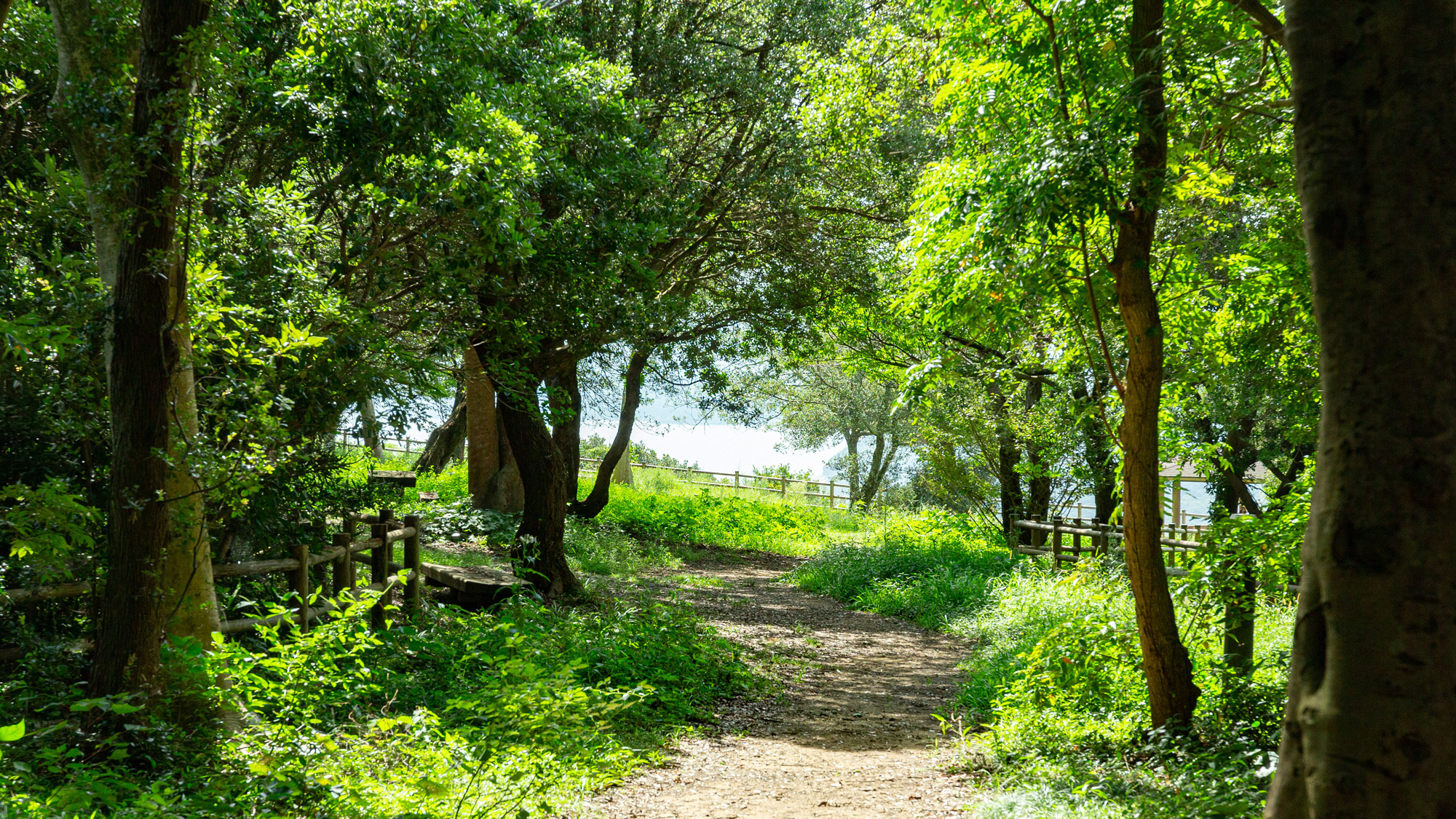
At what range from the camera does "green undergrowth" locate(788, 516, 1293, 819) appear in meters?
4.47

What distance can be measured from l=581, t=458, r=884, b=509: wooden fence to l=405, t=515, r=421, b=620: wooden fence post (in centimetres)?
1993

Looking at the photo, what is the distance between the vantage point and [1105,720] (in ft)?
19.1

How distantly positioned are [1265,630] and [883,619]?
5.39 meters

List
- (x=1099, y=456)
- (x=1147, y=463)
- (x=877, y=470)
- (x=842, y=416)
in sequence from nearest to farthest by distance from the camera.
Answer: (x=1147, y=463)
(x=1099, y=456)
(x=842, y=416)
(x=877, y=470)

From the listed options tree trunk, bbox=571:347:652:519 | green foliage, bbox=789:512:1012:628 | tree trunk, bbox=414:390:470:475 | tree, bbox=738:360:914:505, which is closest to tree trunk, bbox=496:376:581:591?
green foliage, bbox=789:512:1012:628

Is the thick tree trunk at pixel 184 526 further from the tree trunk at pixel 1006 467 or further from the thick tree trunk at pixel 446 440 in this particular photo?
the thick tree trunk at pixel 446 440

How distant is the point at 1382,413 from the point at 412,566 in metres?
8.75

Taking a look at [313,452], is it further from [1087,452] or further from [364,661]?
[1087,452]

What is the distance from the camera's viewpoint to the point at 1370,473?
208cm

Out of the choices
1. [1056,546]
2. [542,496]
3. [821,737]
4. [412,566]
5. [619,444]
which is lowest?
[821,737]

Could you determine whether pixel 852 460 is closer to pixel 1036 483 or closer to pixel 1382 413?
pixel 1036 483

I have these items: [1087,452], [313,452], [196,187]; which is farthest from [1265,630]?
[196,187]

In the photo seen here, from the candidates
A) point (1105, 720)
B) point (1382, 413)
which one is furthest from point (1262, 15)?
point (1105, 720)

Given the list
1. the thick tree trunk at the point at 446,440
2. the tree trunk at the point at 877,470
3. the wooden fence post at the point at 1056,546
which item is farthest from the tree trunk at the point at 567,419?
the tree trunk at the point at 877,470
